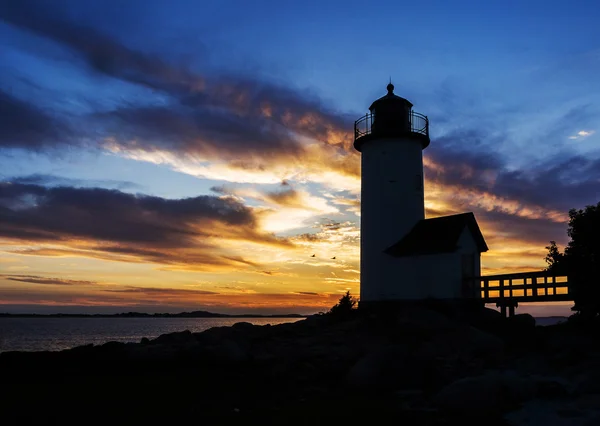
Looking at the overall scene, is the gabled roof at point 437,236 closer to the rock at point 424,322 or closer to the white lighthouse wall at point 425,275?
the white lighthouse wall at point 425,275

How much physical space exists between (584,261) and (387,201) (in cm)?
999

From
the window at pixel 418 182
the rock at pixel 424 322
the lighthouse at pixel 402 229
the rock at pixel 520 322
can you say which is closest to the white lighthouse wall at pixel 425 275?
the lighthouse at pixel 402 229

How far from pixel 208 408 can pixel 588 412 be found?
861 centimetres

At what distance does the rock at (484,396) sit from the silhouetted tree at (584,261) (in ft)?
26.8

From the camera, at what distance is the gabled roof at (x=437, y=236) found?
2506 centimetres

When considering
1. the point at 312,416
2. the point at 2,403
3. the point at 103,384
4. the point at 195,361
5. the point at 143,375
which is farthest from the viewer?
the point at 195,361

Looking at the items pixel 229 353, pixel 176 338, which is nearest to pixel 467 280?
pixel 229 353

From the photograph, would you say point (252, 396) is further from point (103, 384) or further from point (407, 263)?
point (407, 263)

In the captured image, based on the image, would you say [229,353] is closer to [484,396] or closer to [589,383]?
[484,396]

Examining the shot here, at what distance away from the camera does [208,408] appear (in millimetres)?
13531

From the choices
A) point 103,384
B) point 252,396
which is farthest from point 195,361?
point 252,396

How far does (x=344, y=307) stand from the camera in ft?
97.1

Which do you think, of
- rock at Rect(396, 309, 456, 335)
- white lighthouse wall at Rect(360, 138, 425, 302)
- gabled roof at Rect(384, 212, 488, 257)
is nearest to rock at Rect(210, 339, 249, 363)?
rock at Rect(396, 309, 456, 335)

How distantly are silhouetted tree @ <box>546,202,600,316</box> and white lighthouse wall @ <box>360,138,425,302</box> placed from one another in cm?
814
